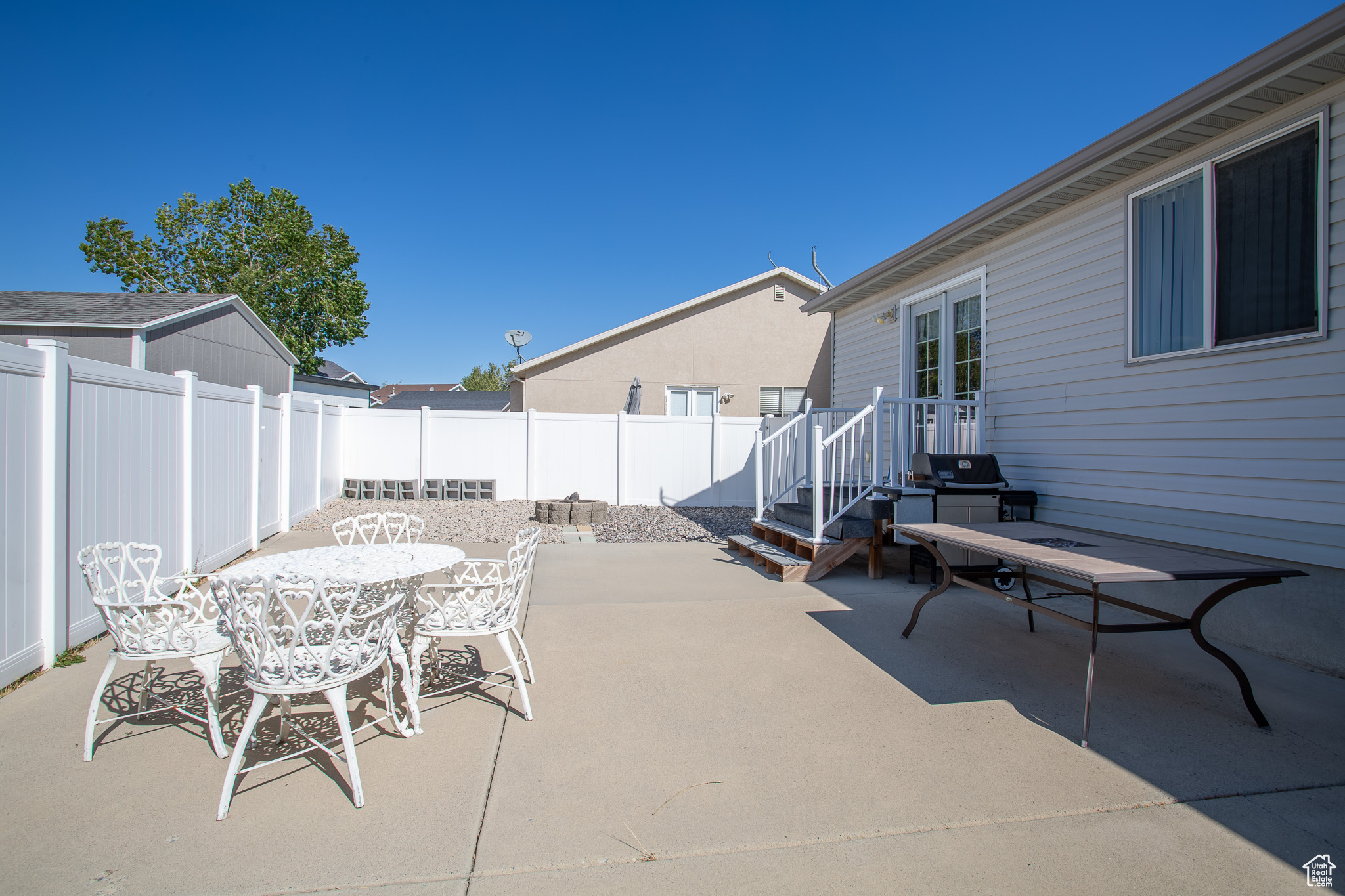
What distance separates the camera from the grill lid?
5.41 meters

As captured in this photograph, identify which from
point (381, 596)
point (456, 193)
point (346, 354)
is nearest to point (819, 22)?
point (456, 193)

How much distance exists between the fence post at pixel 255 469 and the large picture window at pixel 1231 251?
7.80 meters

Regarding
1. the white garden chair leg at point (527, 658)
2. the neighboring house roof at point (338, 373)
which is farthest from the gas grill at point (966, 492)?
the neighboring house roof at point (338, 373)

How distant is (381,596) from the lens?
293 cm

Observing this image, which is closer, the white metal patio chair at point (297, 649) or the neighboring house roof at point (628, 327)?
the white metal patio chair at point (297, 649)

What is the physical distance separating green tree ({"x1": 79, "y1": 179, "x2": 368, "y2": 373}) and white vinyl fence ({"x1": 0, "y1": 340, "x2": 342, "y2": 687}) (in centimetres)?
2196

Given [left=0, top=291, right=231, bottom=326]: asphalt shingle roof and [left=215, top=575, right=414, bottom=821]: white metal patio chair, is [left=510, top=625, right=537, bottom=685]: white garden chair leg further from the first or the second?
[left=0, top=291, right=231, bottom=326]: asphalt shingle roof

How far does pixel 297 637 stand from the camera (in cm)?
222

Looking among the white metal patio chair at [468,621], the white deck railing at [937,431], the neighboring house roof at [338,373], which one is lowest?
the white metal patio chair at [468,621]

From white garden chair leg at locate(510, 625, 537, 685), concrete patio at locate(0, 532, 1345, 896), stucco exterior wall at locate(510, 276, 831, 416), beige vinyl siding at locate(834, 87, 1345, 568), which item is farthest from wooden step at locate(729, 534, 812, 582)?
stucco exterior wall at locate(510, 276, 831, 416)

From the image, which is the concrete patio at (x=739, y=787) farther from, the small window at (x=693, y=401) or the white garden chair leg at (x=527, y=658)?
the small window at (x=693, y=401)

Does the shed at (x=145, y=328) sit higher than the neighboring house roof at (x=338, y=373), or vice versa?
the neighboring house roof at (x=338, y=373)

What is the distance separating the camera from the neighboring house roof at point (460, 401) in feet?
73.9

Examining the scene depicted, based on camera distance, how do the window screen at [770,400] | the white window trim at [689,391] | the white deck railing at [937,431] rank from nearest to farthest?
the white deck railing at [937,431] < the white window trim at [689,391] < the window screen at [770,400]
